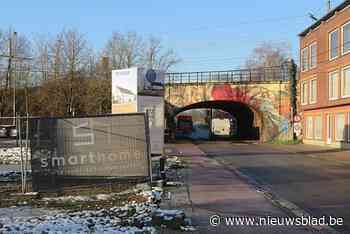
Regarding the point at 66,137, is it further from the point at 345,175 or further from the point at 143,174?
the point at 345,175

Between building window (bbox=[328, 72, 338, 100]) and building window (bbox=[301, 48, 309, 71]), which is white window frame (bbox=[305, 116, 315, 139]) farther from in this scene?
building window (bbox=[328, 72, 338, 100])

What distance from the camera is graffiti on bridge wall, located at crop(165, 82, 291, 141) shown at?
61188mm

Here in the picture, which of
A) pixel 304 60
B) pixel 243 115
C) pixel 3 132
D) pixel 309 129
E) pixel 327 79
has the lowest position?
pixel 3 132

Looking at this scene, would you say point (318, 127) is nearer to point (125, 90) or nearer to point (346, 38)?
point (346, 38)

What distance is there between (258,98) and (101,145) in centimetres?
4790

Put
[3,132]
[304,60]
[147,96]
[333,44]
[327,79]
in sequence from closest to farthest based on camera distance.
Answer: [147,96]
[333,44]
[327,79]
[304,60]
[3,132]

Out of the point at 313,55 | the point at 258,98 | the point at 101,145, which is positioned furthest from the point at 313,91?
the point at 101,145

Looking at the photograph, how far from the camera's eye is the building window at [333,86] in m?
45.6

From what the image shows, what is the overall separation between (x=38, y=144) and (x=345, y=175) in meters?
11.9

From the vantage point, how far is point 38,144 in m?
15.2

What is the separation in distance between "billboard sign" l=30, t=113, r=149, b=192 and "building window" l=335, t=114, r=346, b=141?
103ft

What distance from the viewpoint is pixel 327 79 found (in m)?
48.1

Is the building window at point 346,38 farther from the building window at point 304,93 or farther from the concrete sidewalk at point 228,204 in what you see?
the concrete sidewalk at point 228,204

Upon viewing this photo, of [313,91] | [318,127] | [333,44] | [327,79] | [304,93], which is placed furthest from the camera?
[304,93]
